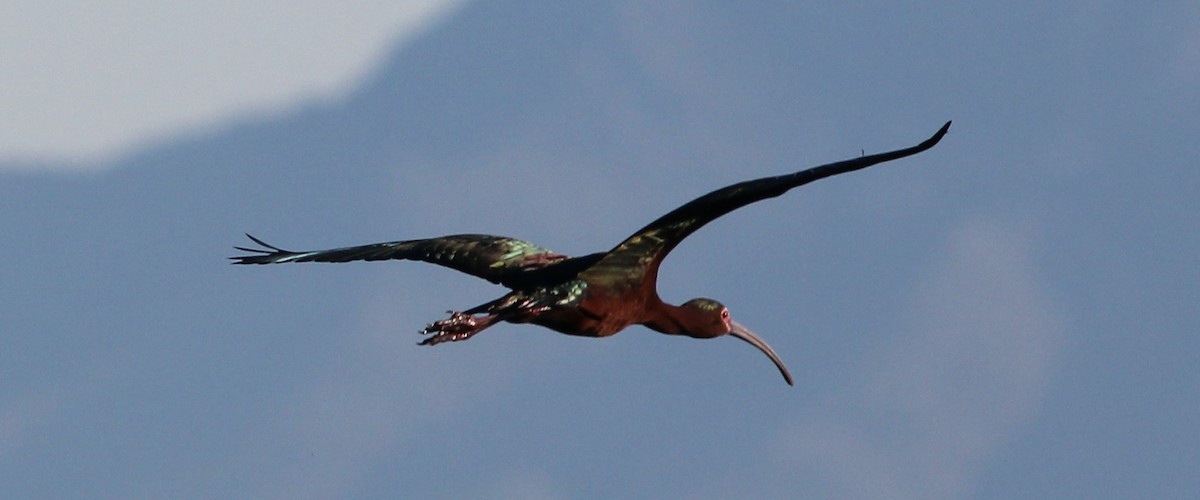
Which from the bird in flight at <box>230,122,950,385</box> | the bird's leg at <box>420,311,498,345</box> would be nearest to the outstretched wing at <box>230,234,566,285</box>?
the bird in flight at <box>230,122,950,385</box>

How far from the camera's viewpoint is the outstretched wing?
1939 cm

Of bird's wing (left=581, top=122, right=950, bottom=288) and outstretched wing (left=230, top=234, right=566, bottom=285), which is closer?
bird's wing (left=581, top=122, right=950, bottom=288)

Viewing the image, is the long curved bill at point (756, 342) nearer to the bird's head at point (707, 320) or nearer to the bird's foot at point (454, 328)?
the bird's head at point (707, 320)

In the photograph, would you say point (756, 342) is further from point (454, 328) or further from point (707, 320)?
point (454, 328)

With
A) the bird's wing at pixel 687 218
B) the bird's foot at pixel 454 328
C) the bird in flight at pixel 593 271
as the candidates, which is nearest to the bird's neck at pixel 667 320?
the bird in flight at pixel 593 271

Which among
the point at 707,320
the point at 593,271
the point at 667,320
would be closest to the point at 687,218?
the point at 593,271

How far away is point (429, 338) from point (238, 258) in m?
5.01

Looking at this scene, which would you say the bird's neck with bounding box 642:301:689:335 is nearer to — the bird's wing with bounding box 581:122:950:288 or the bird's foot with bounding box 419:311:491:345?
the bird's wing with bounding box 581:122:950:288

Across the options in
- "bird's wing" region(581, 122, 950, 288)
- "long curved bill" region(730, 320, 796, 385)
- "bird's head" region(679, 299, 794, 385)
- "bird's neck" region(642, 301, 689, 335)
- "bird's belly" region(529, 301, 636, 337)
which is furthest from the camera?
"long curved bill" region(730, 320, 796, 385)

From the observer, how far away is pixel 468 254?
1984cm

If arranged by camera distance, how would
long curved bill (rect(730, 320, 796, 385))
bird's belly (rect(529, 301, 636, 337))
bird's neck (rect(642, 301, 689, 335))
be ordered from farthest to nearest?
long curved bill (rect(730, 320, 796, 385))
bird's neck (rect(642, 301, 689, 335))
bird's belly (rect(529, 301, 636, 337))

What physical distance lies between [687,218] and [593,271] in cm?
112

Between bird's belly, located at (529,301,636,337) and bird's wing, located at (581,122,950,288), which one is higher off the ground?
bird's wing, located at (581,122,950,288)

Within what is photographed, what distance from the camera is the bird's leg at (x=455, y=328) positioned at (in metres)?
17.0
